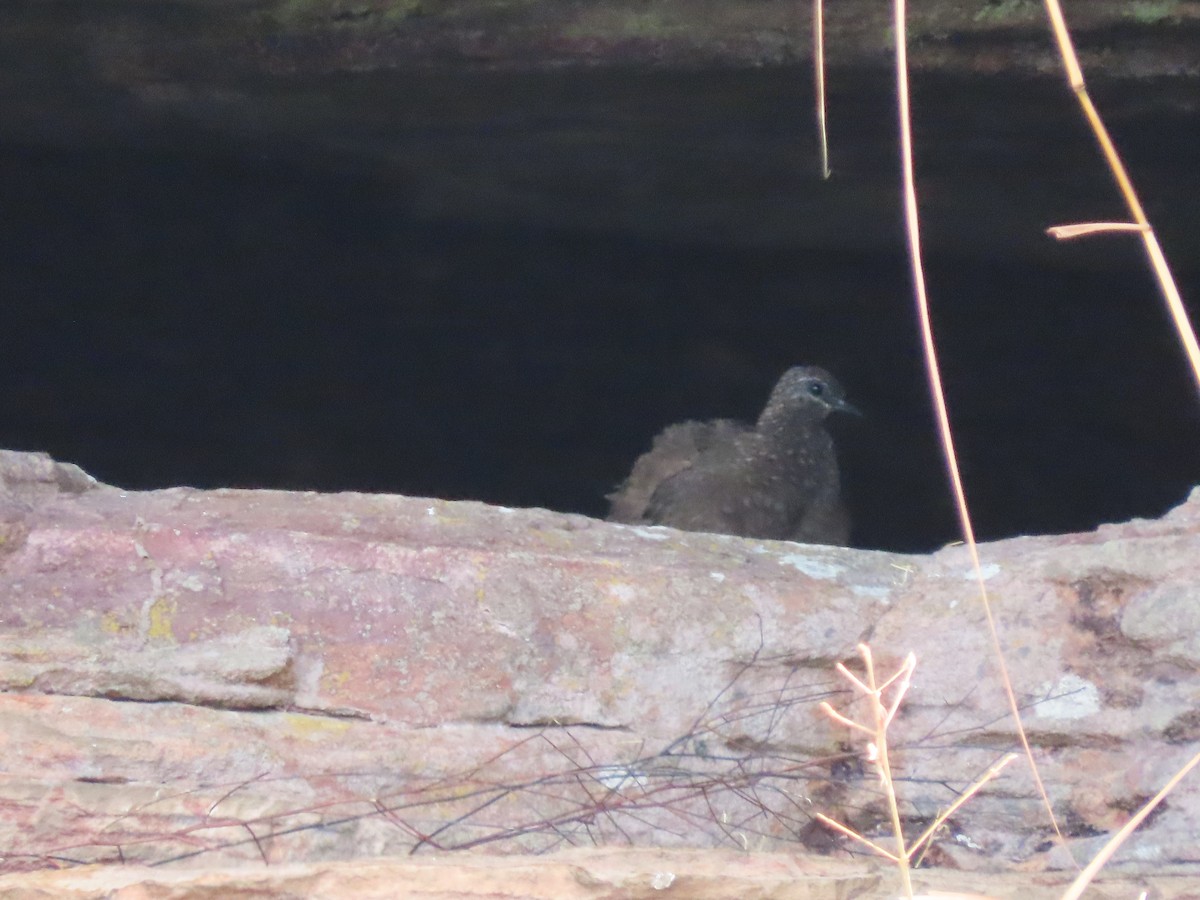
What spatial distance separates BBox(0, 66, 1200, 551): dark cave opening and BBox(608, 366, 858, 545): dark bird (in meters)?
0.68

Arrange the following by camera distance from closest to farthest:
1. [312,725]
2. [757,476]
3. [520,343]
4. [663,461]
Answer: [312,725] < [757,476] < [663,461] < [520,343]

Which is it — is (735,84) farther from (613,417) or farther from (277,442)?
(277,442)

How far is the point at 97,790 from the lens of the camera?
1.98 meters

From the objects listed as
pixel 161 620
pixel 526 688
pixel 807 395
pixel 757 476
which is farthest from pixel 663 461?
pixel 161 620

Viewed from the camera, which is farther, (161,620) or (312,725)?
(161,620)

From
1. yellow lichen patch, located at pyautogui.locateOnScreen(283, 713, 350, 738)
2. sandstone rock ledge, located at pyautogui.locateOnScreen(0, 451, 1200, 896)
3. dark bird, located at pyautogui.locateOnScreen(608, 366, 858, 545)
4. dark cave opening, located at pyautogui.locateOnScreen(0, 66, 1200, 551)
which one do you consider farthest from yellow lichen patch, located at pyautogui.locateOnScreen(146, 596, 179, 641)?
dark cave opening, located at pyautogui.locateOnScreen(0, 66, 1200, 551)

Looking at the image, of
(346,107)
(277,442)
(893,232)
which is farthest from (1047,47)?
(277,442)

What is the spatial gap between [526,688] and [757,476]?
236 centimetres

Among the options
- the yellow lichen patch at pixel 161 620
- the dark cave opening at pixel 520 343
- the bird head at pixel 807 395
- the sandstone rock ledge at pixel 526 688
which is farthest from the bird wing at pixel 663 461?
the yellow lichen patch at pixel 161 620

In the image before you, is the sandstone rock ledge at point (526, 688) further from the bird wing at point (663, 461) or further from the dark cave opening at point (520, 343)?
the dark cave opening at point (520, 343)

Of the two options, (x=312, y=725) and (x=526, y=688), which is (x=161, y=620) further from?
(x=526, y=688)

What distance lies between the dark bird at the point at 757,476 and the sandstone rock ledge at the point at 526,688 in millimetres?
1698

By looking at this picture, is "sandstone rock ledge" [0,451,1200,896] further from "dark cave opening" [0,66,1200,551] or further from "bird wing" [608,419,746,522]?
"dark cave opening" [0,66,1200,551]

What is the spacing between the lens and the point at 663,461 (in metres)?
4.88
